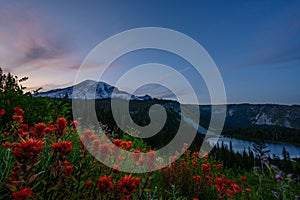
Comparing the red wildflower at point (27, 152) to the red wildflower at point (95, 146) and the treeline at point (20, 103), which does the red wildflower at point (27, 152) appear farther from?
the treeline at point (20, 103)

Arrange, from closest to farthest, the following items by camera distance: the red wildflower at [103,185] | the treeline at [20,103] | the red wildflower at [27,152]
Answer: the red wildflower at [27,152]
the red wildflower at [103,185]
the treeline at [20,103]

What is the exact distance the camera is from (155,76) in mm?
6090

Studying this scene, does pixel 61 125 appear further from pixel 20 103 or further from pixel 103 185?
pixel 20 103

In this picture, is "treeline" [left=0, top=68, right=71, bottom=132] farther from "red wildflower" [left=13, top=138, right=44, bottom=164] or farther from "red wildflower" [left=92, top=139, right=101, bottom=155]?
"red wildflower" [left=13, top=138, right=44, bottom=164]

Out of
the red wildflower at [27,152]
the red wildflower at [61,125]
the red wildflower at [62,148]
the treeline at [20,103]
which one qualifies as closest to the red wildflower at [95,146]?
the red wildflower at [61,125]

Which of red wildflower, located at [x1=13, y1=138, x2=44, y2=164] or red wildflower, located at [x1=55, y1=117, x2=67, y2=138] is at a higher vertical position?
red wildflower, located at [x1=55, y1=117, x2=67, y2=138]

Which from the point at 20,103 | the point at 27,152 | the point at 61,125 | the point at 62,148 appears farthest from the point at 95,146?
the point at 20,103

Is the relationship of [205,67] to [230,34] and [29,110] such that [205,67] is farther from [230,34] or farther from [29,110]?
[230,34]

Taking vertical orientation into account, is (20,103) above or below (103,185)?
above

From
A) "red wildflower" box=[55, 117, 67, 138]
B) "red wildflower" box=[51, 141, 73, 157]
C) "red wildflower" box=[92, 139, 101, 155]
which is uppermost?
"red wildflower" box=[55, 117, 67, 138]

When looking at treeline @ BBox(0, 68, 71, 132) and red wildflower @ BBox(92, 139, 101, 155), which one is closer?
red wildflower @ BBox(92, 139, 101, 155)

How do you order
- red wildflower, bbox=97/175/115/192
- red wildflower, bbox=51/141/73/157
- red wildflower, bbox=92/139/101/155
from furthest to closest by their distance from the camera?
red wildflower, bbox=92/139/101/155
red wildflower, bbox=97/175/115/192
red wildflower, bbox=51/141/73/157

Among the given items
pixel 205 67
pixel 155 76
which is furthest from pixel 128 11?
pixel 205 67

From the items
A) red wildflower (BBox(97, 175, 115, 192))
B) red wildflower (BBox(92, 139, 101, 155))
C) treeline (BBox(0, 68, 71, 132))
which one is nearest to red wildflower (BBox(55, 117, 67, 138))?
red wildflower (BBox(92, 139, 101, 155))
